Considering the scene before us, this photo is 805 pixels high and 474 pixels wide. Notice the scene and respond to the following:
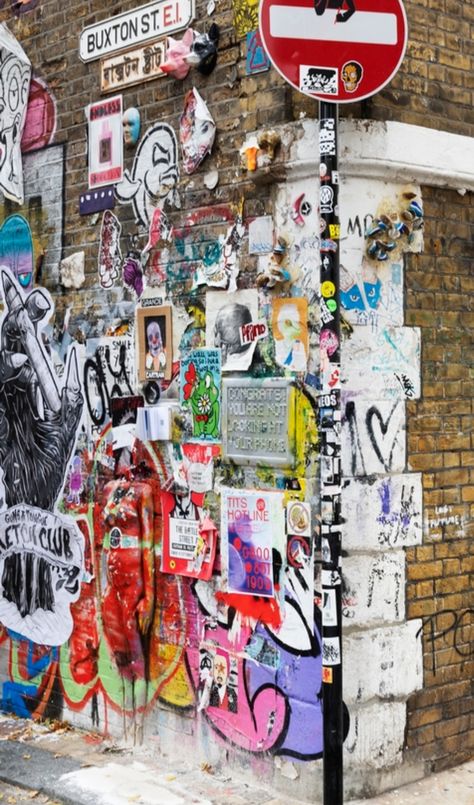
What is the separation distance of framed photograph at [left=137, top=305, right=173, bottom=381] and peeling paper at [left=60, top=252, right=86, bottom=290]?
65 centimetres

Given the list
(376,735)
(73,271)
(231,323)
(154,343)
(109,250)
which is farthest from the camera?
(73,271)

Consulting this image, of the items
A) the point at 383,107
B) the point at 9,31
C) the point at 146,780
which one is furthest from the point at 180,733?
the point at 9,31

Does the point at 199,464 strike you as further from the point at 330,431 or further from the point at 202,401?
the point at 330,431

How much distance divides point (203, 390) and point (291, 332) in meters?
0.74

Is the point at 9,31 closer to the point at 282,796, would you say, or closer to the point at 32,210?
the point at 32,210

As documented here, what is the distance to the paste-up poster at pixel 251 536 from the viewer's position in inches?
211

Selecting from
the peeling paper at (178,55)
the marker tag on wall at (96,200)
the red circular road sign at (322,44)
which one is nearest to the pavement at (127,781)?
the marker tag on wall at (96,200)

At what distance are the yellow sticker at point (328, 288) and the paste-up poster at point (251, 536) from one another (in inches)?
51.9

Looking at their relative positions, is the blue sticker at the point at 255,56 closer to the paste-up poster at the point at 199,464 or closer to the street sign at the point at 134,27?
the street sign at the point at 134,27

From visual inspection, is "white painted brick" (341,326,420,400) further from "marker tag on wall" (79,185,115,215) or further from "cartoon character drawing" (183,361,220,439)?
"marker tag on wall" (79,185,115,215)

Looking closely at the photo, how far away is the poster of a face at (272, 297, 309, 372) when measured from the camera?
17.1ft

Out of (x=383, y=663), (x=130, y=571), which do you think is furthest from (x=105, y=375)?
(x=383, y=663)

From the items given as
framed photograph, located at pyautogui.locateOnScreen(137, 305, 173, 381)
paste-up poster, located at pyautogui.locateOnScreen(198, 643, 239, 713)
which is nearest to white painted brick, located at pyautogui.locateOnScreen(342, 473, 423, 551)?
paste-up poster, located at pyautogui.locateOnScreen(198, 643, 239, 713)

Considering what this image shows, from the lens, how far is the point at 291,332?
526cm
